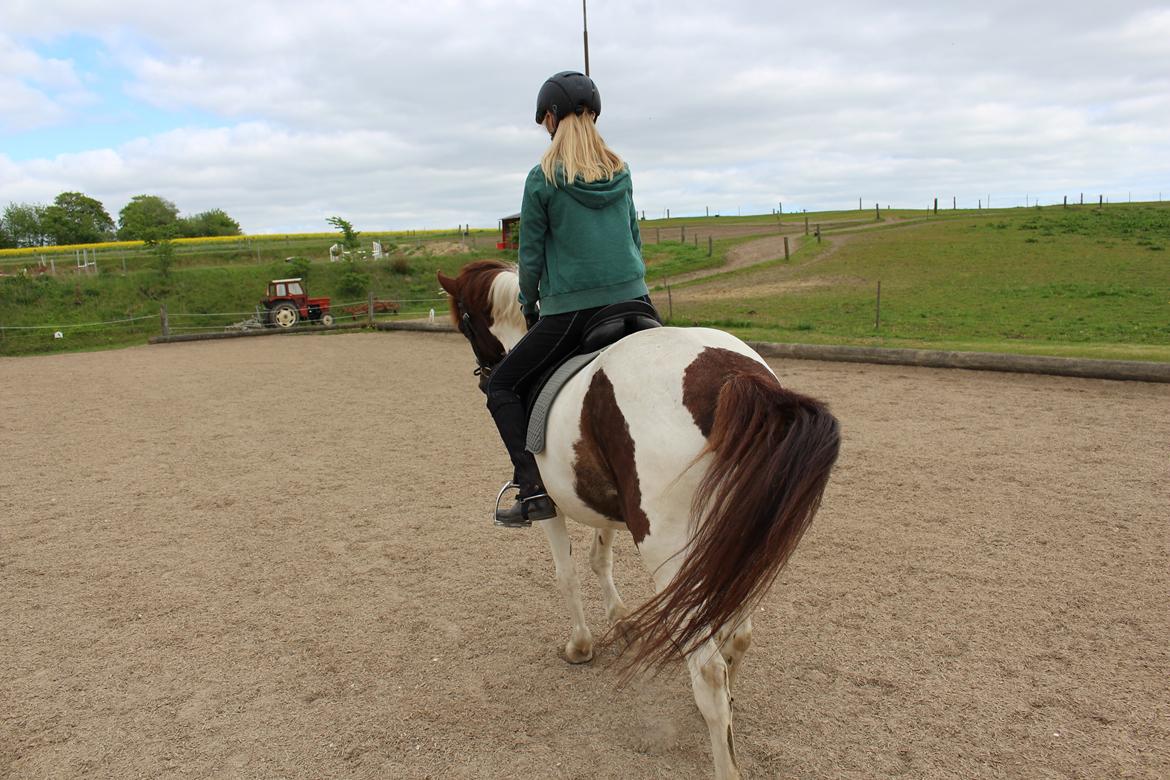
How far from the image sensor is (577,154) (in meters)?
3.23

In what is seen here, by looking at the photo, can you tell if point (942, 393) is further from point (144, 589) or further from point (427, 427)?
point (144, 589)

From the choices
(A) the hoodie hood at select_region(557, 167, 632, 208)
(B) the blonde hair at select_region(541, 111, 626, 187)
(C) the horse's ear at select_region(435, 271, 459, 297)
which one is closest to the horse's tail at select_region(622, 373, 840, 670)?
(A) the hoodie hood at select_region(557, 167, 632, 208)

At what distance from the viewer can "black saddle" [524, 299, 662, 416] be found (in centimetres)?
330

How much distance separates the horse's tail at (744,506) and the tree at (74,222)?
78.4m

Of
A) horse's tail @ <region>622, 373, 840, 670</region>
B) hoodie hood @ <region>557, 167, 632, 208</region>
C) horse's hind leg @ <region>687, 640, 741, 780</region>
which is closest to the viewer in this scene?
horse's tail @ <region>622, 373, 840, 670</region>

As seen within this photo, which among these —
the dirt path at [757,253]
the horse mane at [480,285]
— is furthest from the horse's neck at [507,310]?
the dirt path at [757,253]

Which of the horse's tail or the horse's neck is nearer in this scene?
the horse's tail

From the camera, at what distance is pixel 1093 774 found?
2834 millimetres

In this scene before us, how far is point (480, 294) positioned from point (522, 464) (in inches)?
47.1

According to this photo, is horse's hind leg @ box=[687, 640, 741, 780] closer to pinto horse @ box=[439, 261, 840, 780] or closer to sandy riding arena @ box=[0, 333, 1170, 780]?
pinto horse @ box=[439, 261, 840, 780]

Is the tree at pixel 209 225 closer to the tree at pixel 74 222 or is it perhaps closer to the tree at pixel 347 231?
the tree at pixel 74 222

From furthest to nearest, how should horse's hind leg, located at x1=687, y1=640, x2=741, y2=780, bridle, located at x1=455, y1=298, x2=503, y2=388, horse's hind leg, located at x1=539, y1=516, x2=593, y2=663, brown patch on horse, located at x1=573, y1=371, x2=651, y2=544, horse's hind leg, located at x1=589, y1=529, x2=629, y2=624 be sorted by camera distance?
bridle, located at x1=455, y1=298, x2=503, y2=388
horse's hind leg, located at x1=589, y1=529, x2=629, y2=624
horse's hind leg, located at x1=539, y1=516, x2=593, y2=663
brown patch on horse, located at x1=573, y1=371, x2=651, y2=544
horse's hind leg, located at x1=687, y1=640, x2=741, y2=780

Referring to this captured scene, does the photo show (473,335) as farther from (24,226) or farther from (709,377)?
(24,226)

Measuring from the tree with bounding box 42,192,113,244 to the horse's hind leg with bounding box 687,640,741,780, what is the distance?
257 feet
